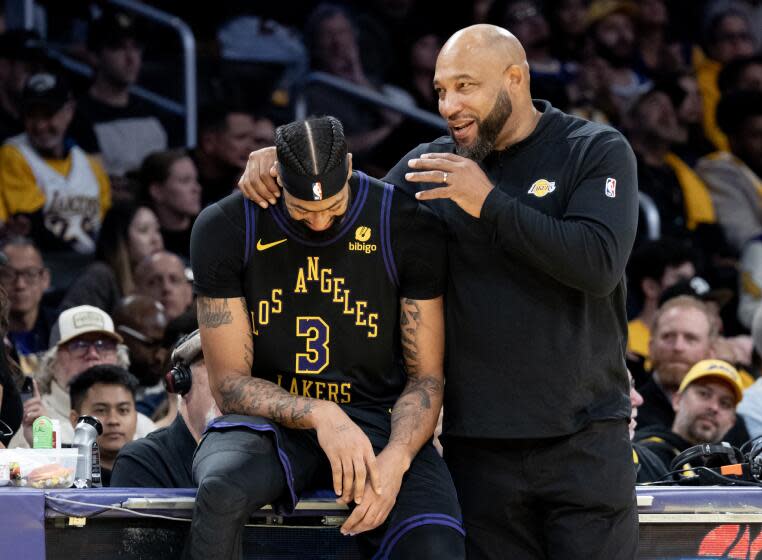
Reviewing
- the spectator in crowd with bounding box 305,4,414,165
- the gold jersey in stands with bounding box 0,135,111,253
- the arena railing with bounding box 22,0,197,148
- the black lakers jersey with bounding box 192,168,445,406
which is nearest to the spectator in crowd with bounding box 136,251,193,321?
the gold jersey in stands with bounding box 0,135,111,253

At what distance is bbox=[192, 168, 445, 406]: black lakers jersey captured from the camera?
3.80 m

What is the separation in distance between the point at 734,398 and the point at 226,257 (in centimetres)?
332

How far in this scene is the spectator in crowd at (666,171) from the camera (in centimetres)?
984

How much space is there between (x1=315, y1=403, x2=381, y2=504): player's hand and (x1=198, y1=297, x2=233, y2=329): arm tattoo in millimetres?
403

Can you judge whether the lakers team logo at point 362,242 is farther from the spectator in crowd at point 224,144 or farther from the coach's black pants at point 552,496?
the spectator in crowd at point 224,144

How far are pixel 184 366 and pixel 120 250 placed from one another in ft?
11.1

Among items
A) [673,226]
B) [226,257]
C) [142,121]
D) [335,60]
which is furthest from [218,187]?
[226,257]

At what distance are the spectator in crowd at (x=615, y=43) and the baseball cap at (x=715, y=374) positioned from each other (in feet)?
16.9

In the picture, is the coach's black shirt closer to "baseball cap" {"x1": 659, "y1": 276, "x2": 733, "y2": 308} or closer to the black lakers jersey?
the black lakers jersey

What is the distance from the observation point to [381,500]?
140 inches

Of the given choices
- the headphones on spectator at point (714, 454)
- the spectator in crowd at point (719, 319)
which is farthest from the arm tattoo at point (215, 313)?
the spectator in crowd at point (719, 319)

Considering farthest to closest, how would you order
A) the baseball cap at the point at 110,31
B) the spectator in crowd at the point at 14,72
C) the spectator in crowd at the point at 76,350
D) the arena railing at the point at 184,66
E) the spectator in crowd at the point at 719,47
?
the spectator in crowd at the point at 719,47 → the arena railing at the point at 184,66 → the baseball cap at the point at 110,31 → the spectator in crowd at the point at 14,72 → the spectator in crowd at the point at 76,350

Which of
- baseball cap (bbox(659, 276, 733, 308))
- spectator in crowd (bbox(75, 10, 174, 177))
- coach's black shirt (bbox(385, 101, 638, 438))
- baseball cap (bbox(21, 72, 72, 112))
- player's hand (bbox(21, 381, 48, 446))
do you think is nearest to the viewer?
coach's black shirt (bbox(385, 101, 638, 438))

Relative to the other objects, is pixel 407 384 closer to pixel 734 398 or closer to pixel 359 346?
pixel 359 346
